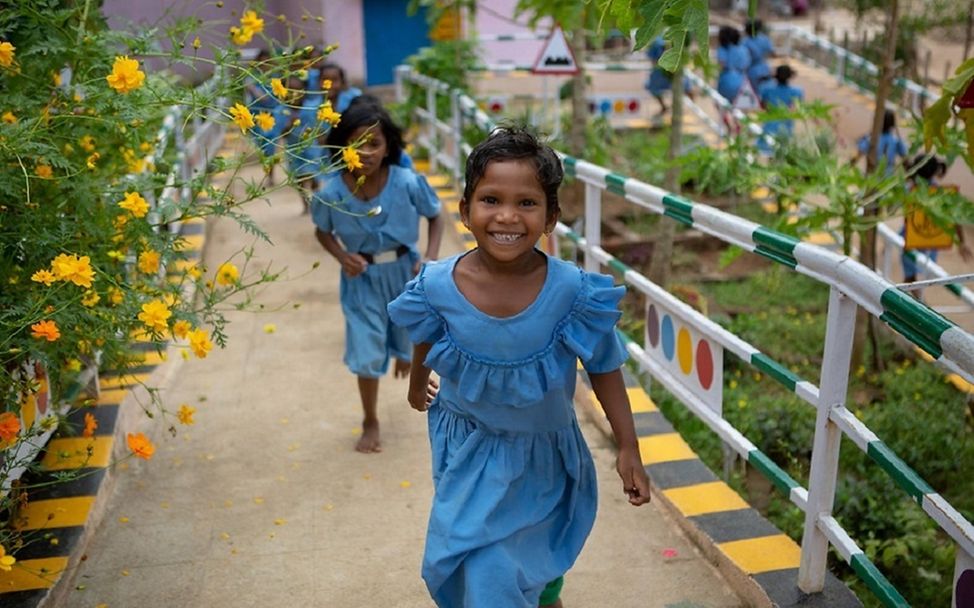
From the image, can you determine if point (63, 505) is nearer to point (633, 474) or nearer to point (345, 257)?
point (345, 257)

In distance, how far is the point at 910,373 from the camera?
6551 millimetres

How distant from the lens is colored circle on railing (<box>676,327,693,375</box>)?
423 centimetres

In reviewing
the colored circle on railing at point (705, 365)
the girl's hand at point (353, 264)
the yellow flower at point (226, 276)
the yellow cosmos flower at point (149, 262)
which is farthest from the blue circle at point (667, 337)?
the yellow cosmos flower at point (149, 262)

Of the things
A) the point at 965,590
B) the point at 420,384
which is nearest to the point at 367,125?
the point at 420,384

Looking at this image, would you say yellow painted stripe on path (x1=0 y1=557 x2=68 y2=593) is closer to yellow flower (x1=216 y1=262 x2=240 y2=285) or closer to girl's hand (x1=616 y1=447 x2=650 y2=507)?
yellow flower (x1=216 y1=262 x2=240 y2=285)

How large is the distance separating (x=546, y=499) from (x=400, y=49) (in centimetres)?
1782

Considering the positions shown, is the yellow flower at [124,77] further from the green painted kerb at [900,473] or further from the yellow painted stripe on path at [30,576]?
the green painted kerb at [900,473]

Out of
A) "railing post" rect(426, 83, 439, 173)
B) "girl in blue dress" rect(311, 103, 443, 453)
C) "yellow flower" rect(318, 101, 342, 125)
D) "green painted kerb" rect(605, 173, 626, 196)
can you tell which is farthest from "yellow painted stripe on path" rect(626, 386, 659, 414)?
"railing post" rect(426, 83, 439, 173)

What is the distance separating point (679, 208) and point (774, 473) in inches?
45.1

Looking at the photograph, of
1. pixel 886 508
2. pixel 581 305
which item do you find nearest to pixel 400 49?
pixel 886 508

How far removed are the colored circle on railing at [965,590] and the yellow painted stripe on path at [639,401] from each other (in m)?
2.31

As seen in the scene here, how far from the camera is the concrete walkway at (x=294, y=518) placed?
355cm

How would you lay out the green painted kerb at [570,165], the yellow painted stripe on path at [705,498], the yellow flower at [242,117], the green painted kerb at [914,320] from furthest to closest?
the green painted kerb at [570,165]
the yellow painted stripe on path at [705,498]
the yellow flower at [242,117]
the green painted kerb at [914,320]

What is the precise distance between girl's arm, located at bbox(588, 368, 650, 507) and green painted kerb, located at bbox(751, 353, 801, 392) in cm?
71
